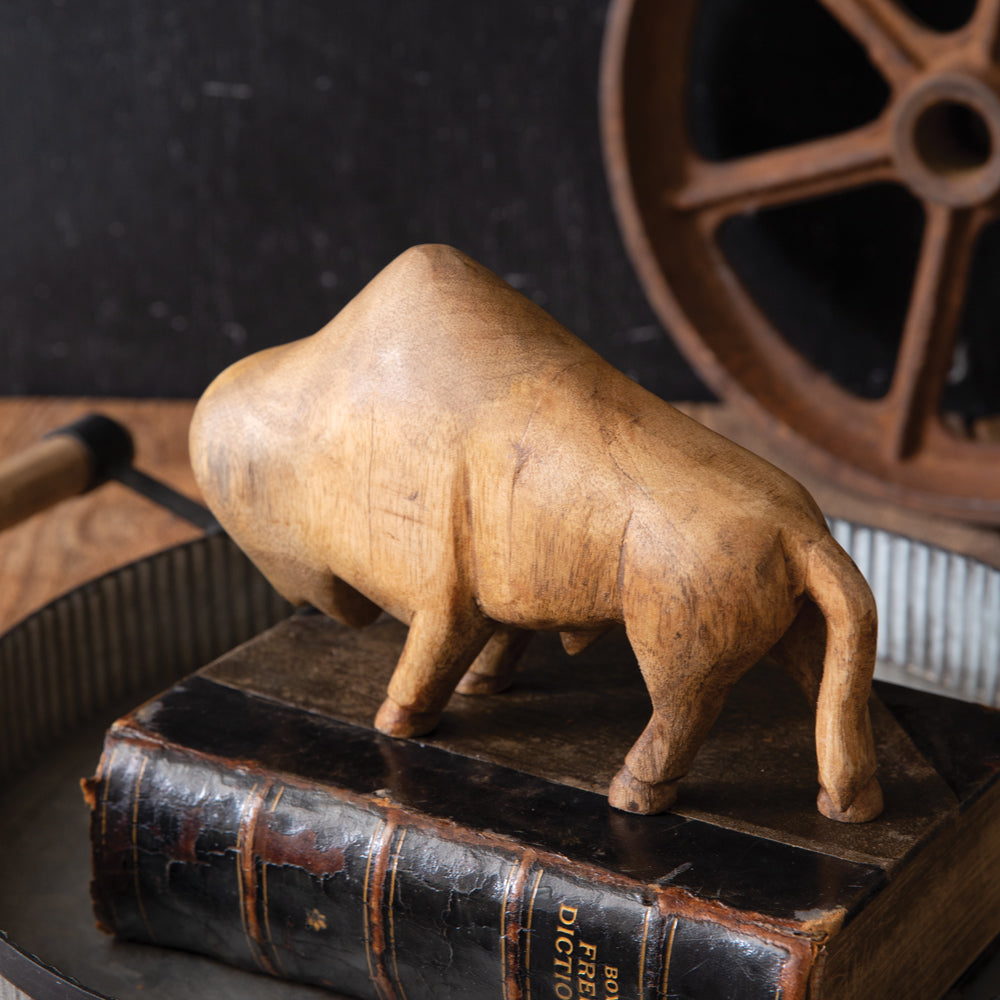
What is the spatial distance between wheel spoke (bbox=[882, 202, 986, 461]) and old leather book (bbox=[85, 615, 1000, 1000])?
1.63 ft

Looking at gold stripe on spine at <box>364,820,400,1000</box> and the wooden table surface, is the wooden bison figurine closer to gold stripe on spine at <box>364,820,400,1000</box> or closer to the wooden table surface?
gold stripe on spine at <box>364,820,400,1000</box>

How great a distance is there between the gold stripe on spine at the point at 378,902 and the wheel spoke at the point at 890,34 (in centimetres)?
76

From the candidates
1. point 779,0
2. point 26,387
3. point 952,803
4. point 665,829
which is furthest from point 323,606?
point 26,387

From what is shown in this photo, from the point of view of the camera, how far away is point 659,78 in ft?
3.90

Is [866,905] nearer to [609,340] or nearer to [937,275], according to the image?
[937,275]

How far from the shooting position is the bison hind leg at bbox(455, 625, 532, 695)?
0.69 metres

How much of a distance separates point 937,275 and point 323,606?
2.12ft

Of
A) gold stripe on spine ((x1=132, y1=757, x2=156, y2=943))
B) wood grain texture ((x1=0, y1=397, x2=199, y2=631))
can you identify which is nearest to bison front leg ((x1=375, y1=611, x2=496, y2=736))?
gold stripe on spine ((x1=132, y1=757, x2=156, y2=943))

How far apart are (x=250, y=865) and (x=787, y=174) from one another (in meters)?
0.78

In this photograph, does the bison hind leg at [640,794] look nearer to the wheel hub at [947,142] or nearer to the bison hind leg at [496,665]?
the bison hind leg at [496,665]

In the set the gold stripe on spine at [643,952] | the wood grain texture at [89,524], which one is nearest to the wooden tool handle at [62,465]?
the wood grain texture at [89,524]

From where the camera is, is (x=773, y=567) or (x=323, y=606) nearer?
(x=773, y=567)

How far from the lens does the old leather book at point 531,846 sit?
0.55 metres

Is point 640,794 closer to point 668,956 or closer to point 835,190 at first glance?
point 668,956
